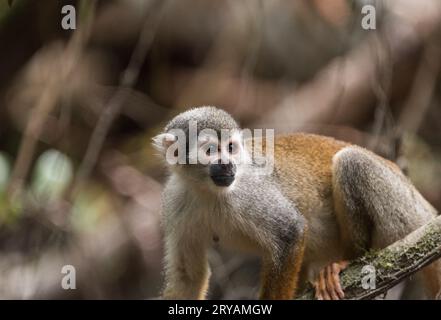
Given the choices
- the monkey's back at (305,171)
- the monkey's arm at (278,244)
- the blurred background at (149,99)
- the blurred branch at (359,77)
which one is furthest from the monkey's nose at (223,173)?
the blurred branch at (359,77)

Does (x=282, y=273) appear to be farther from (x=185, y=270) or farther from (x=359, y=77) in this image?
(x=359, y=77)

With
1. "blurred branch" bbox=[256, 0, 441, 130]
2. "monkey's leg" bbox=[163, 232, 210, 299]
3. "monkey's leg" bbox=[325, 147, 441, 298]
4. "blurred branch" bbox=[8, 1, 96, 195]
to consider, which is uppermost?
"blurred branch" bbox=[256, 0, 441, 130]

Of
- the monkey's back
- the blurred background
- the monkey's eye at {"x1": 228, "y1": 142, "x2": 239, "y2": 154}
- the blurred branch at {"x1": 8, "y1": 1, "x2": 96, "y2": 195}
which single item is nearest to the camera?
the monkey's eye at {"x1": 228, "y1": 142, "x2": 239, "y2": 154}

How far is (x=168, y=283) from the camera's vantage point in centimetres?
548

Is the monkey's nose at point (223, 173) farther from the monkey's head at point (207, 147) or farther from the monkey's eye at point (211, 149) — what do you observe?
the monkey's eye at point (211, 149)

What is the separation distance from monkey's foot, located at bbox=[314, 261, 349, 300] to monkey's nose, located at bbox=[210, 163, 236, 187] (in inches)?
41.0

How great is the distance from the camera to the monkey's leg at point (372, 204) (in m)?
5.23

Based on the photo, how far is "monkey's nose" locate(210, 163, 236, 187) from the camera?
489 centimetres

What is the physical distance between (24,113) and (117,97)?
2.94m

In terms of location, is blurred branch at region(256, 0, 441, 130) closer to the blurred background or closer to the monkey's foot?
the blurred background

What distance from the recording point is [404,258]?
453 centimetres

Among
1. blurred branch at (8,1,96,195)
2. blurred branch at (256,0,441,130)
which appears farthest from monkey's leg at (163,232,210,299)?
blurred branch at (256,0,441,130)

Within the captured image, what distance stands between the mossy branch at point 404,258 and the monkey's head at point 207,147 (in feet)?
4.00
